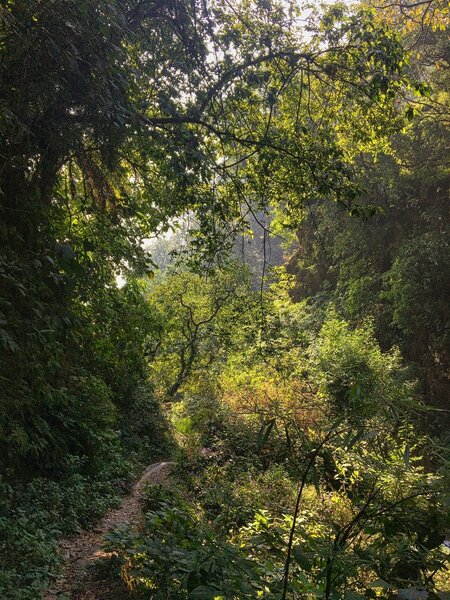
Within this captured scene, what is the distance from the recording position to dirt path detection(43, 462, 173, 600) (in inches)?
159

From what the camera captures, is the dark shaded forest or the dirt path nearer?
the dark shaded forest

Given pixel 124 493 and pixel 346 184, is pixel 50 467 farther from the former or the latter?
pixel 346 184

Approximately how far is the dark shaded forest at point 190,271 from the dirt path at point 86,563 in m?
0.04

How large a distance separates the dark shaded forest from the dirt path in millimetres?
44

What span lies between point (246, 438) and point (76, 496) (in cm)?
562

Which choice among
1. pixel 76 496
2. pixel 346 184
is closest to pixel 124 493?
pixel 76 496

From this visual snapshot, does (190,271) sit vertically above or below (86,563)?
above

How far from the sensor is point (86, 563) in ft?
15.5

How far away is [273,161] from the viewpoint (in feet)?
18.1

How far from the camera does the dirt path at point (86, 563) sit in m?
4.05

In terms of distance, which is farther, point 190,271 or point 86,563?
point 190,271

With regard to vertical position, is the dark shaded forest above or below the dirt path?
above

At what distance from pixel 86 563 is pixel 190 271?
380 centimetres

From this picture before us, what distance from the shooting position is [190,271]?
249 inches
